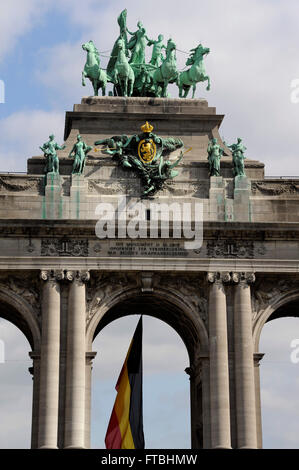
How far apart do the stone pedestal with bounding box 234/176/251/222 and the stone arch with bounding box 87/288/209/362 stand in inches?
162

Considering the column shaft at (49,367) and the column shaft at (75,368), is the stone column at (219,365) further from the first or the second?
the column shaft at (49,367)

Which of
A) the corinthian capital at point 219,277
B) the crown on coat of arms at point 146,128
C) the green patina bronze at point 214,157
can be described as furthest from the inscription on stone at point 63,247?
the green patina bronze at point 214,157

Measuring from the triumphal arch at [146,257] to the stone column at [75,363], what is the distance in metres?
0.05

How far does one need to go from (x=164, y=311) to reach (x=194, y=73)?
1034 cm

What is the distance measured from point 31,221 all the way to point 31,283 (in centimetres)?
257

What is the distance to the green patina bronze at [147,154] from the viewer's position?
53406mm

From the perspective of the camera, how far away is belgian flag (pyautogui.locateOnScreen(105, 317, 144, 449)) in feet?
169

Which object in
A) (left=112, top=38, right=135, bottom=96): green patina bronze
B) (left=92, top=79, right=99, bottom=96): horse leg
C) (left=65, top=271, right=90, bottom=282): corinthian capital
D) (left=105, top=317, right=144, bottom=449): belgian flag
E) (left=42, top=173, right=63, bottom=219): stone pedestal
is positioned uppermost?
(left=112, top=38, right=135, bottom=96): green patina bronze

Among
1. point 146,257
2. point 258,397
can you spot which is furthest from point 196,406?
point 146,257

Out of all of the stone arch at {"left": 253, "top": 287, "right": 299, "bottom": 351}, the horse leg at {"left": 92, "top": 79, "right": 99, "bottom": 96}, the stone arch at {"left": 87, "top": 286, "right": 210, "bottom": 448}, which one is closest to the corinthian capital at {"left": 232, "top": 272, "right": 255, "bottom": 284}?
the stone arch at {"left": 253, "top": 287, "right": 299, "bottom": 351}

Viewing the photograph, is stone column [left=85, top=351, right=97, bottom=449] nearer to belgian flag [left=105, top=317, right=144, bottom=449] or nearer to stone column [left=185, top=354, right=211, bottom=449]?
belgian flag [left=105, top=317, right=144, bottom=449]
